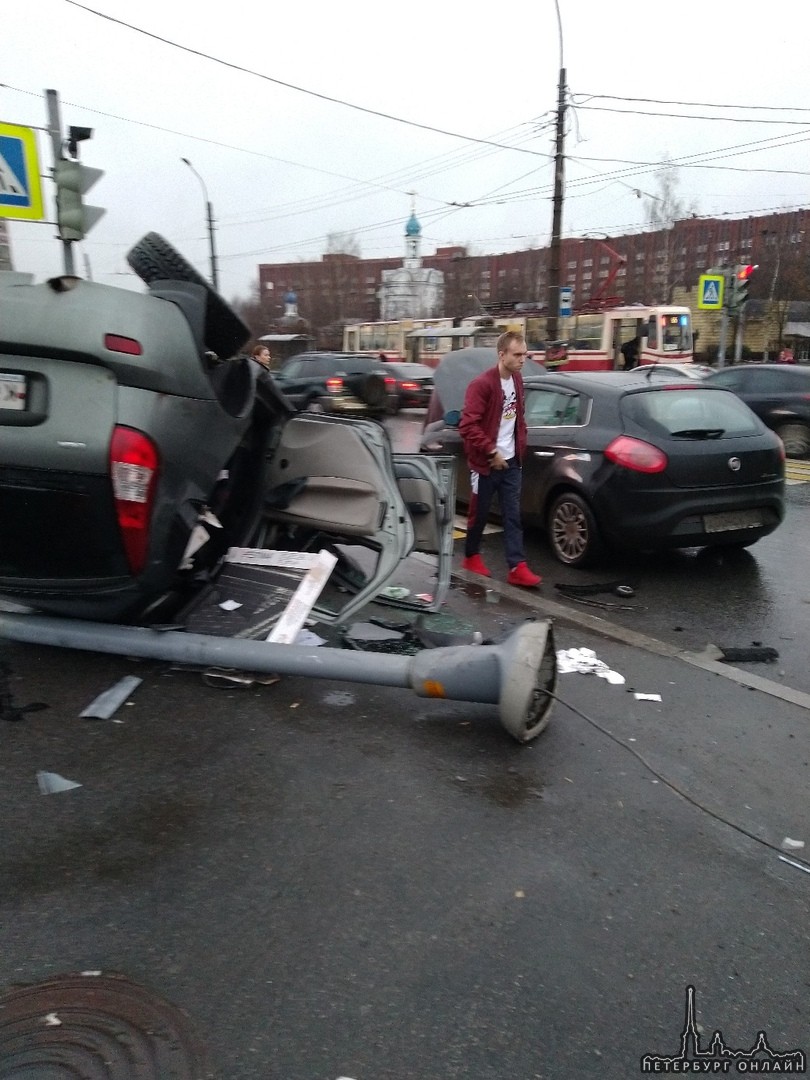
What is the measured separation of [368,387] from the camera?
2028cm

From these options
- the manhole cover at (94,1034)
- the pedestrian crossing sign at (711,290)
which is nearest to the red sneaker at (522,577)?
the manhole cover at (94,1034)

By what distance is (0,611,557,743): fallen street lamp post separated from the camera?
10.7 ft

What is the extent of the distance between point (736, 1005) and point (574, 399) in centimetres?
520

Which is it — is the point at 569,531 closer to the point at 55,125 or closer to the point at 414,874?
the point at 414,874

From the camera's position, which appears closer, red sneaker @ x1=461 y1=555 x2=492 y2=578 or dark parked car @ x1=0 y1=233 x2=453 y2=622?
dark parked car @ x1=0 y1=233 x2=453 y2=622

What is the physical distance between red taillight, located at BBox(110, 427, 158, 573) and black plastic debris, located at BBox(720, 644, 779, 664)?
3220mm

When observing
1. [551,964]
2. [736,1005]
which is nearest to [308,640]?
[551,964]

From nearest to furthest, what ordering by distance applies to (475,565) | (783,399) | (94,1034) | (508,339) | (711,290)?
(94,1034) < (508,339) < (475,565) < (783,399) < (711,290)

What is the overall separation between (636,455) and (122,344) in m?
3.85

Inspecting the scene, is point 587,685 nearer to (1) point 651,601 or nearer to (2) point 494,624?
(2) point 494,624

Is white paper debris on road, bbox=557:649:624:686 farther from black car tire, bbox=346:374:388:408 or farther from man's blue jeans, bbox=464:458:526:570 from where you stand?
black car tire, bbox=346:374:388:408

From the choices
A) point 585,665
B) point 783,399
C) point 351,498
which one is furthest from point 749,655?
point 783,399

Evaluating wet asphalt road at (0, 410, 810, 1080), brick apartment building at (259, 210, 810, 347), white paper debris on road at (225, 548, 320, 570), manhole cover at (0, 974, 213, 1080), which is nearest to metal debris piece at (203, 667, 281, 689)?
wet asphalt road at (0, 410, 810, 1080)

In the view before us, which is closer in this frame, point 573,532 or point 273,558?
point 273,558
